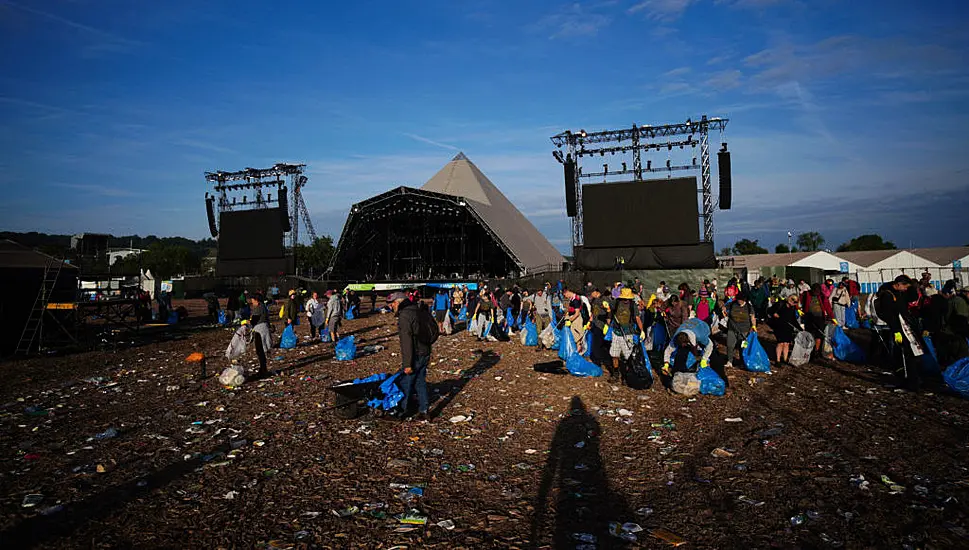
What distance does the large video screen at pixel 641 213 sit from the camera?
2500cm

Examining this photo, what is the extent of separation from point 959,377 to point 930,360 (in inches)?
40.9

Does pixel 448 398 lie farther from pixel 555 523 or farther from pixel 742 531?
pixel 742 531

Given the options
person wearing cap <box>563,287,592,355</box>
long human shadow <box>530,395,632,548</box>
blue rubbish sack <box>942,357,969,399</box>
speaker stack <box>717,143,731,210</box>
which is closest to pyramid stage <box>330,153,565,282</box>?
speaker stack <box>717,143,731,210</box>

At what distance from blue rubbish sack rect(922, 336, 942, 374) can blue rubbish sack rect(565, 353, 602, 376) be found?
15.8 ft

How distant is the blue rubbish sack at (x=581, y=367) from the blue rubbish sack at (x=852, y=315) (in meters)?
8.65

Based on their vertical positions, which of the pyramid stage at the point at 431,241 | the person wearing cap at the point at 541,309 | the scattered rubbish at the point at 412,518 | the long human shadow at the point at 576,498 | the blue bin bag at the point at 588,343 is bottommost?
the long human shadow at the point at 576,498

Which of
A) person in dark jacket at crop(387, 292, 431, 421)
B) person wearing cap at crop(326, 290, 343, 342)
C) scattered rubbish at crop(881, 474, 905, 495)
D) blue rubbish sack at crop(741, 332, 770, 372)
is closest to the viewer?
scattered rubbish at crop(881, 474, 905, 495)

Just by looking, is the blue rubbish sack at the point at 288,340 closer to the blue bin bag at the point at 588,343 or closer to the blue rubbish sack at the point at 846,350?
the blue bin bag at the point at 588,343

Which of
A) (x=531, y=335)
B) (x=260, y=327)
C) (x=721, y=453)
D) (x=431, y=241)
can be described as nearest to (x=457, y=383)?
(x=260, y=327)

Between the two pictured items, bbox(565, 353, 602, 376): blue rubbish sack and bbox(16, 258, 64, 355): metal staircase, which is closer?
bbox(565, 353, 602, 376): blue rubbish sack

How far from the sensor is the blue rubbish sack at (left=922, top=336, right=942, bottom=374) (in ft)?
25.1

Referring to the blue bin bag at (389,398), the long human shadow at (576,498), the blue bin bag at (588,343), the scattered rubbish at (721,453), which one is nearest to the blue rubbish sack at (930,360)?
the scattered rubbish at (721,453)

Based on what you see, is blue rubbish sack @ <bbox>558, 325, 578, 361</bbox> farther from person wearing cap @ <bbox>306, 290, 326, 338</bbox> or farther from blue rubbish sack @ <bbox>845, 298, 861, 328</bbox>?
Result: blue rubbish sack @ <bbox>845, 298, 861, 328</bbox>

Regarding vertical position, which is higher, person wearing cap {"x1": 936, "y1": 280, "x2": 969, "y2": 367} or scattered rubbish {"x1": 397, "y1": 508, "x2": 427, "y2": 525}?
person wearing cap {"x1": 936, "y1": 280, "x2": 969, "y2": 367}
